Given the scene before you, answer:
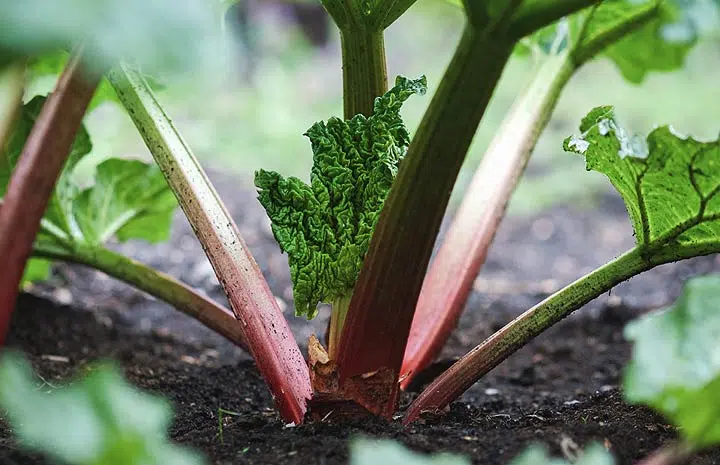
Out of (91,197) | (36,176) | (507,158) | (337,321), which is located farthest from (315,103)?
(36,176)

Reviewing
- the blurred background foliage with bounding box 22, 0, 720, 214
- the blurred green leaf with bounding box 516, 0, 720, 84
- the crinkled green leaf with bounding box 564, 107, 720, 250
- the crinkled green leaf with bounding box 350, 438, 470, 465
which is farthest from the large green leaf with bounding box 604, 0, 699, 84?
the blurred background foliage with bounding box 22, 0, 720, 214

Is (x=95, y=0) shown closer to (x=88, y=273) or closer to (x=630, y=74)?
(x=630, y=74)

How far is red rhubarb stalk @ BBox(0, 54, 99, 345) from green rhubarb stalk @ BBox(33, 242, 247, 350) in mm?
661

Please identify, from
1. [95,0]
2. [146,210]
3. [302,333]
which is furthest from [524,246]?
[95,0]

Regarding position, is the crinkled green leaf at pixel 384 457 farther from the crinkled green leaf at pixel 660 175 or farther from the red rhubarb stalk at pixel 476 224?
the red rhubarb stalk at pixel 476 224

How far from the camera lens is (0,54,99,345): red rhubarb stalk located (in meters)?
1.08

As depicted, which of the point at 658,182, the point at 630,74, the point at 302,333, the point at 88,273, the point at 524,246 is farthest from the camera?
the point at 524,246

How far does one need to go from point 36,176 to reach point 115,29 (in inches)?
17.4

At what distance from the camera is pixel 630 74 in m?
2.13

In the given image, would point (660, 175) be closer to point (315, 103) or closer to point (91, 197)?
point (91, 197)

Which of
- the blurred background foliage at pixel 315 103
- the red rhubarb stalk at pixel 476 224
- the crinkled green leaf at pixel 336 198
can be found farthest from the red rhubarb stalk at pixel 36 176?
the blurred background foliage at pixel 315 103

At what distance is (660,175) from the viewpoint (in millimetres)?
1317

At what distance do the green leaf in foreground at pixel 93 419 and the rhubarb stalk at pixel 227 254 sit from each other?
55 centimetres

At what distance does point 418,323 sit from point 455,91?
740mm
